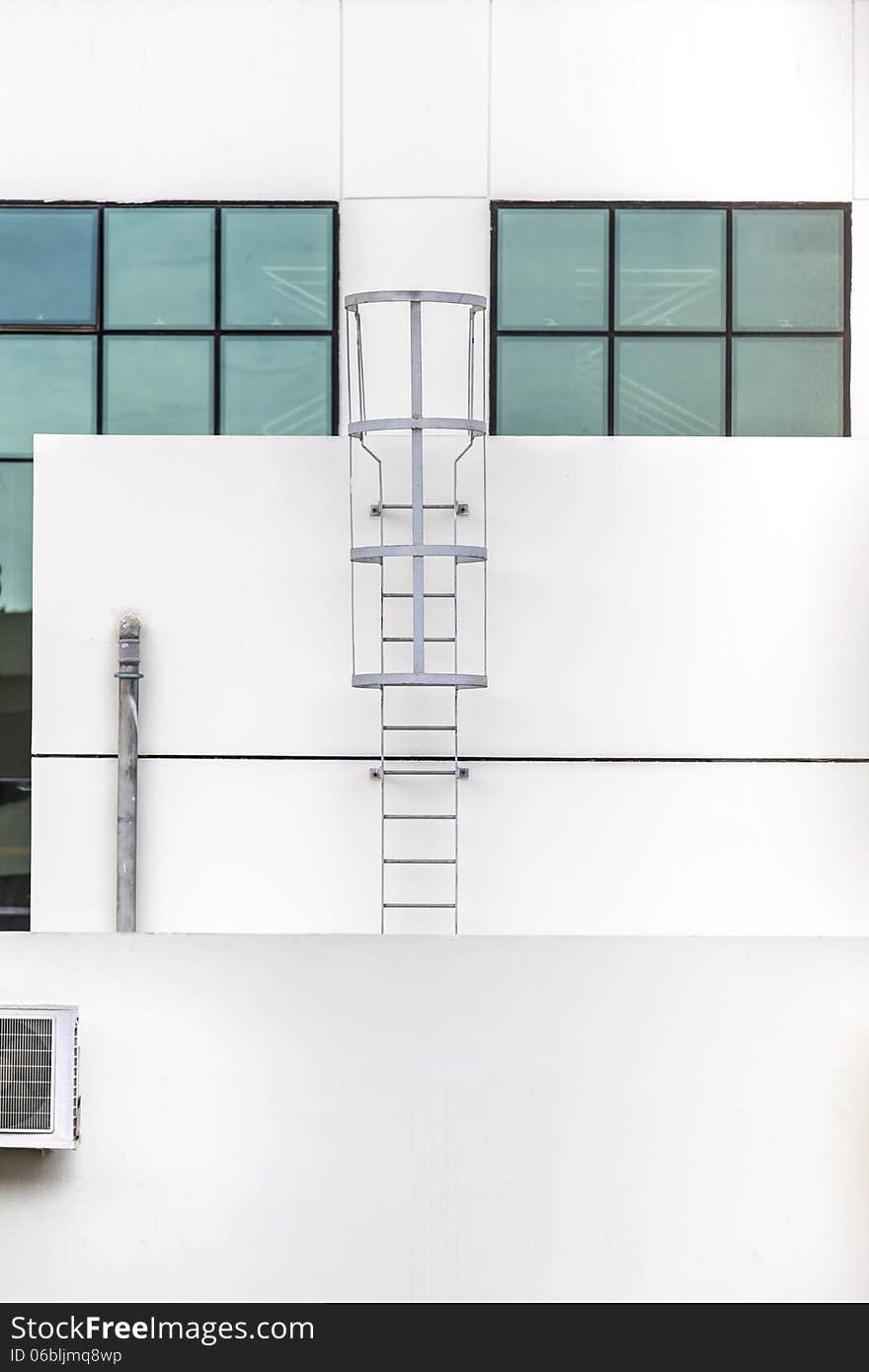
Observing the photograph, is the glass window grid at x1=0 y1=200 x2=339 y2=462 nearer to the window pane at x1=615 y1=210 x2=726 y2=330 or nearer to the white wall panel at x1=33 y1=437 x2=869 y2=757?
the white wall panel at x1=33 y1=437 x2=869 y2=757

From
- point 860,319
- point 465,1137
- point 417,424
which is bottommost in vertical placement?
point 465,1137

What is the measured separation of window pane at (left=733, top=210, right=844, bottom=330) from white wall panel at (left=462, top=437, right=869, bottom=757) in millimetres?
798

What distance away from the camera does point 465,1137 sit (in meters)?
4.46

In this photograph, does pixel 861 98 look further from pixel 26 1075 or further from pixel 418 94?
pixel 26 1075

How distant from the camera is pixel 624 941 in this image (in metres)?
4.50

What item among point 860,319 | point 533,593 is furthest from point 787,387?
point 533,593

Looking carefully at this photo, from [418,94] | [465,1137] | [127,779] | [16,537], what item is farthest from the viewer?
[16,537]

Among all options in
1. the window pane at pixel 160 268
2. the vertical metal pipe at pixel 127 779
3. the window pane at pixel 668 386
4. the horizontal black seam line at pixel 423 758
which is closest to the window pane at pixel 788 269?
the window pane at pixel 668 386

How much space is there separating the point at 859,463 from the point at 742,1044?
332 cm

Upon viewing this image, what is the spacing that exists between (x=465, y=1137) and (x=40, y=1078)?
131 centimetres

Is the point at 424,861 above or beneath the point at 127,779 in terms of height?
beneath

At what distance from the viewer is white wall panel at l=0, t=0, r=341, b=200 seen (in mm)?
7000

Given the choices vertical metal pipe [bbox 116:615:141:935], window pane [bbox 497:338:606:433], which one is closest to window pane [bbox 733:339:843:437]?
window pane [bbox 497:338:606:433]
